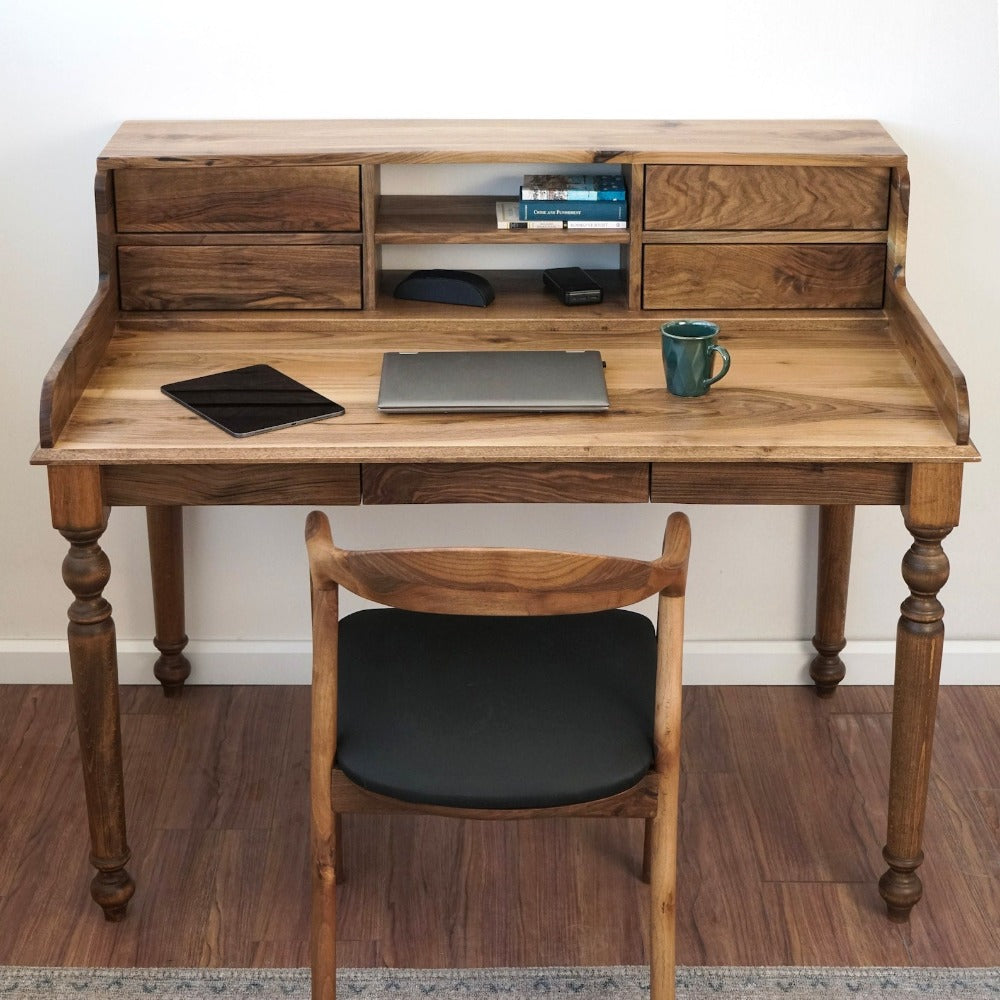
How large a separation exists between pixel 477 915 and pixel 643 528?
2.67 ft

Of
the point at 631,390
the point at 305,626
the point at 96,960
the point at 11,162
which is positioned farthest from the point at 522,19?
the point at 96,960

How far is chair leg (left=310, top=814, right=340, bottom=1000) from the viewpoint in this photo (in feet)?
6.07

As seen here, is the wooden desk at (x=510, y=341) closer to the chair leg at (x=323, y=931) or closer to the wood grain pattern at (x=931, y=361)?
the wood grain pattern at (x=931, y=361)

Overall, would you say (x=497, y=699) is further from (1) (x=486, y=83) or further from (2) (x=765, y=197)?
(1) (x=486, y=83)

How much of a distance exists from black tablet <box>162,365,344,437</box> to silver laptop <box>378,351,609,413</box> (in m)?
0.10

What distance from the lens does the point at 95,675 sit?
2039 mm

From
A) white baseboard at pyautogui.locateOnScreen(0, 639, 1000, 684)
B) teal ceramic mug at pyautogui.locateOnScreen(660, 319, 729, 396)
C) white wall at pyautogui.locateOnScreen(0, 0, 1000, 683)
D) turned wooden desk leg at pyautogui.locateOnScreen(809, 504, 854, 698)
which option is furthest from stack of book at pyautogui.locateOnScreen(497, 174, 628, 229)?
white baseboard at pyautogui.locateOnScreen(0, 639, 1000, 684)

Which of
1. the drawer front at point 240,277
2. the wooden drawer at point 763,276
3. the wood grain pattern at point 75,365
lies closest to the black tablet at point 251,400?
the wood grain pattern at point 75,365

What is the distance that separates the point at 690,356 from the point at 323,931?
0.90m

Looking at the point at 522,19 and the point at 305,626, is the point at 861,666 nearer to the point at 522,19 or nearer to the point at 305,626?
the point at 305,626

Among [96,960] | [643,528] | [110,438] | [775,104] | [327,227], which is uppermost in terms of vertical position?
[775,104]

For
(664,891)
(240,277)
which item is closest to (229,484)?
(240,277)

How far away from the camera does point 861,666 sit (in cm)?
282

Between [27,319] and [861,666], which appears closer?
[27,319]
